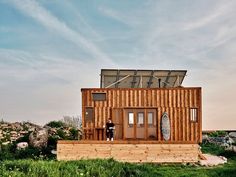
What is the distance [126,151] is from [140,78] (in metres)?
6.70

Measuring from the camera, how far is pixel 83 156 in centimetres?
2423

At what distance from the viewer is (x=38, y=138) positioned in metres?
30.0

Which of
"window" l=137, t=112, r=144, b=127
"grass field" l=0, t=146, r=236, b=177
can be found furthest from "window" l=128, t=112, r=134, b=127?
"grass field" l=0, t=146, r=236, b=177

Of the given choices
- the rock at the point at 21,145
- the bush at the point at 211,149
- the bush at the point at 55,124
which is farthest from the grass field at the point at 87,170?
the bush at the point at 55,124

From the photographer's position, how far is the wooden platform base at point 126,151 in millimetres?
24312

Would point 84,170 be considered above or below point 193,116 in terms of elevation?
below

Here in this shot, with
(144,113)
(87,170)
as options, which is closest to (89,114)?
(144,113)

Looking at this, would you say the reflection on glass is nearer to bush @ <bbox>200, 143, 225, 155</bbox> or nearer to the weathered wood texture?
the weathered wood texture

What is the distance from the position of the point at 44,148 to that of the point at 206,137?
1452cm

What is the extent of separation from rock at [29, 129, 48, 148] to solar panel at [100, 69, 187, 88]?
14.9 ft

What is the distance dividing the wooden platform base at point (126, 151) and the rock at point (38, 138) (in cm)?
561

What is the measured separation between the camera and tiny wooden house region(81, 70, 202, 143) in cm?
2819

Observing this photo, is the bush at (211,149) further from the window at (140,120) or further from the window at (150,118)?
the window at (140,120)

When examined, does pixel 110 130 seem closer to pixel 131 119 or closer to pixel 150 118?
pixel 131 119
